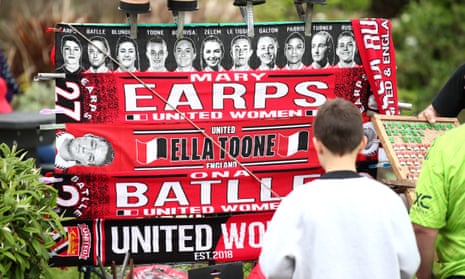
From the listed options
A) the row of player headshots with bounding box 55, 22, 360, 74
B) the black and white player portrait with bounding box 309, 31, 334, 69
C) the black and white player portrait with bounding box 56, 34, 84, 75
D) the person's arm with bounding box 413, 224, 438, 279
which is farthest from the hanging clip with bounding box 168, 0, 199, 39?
the person's arm with bounding box 413, 224, 438, 279

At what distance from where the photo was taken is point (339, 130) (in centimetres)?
369

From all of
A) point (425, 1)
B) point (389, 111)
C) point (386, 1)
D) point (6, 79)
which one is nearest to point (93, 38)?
point (389, 111)

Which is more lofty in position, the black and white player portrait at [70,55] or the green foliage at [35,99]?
the black and white player portrait at [70,55]

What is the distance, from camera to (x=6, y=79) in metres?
8.95

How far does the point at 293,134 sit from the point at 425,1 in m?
8.93

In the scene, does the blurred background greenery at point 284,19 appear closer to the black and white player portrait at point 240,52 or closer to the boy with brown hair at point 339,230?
the black and white player portrait at point 240,52

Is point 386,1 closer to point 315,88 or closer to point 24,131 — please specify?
point 24,131

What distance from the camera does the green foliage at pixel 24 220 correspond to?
4.54m

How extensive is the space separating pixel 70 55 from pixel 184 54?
26.3 inches

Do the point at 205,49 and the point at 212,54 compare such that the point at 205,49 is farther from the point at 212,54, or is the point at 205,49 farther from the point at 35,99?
the point at 35,99

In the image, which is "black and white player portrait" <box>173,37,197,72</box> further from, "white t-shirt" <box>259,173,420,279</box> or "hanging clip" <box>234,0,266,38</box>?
"white t-shirt" <box>259,173,420,279</box>

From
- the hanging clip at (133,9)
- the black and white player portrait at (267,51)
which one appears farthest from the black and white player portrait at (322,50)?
the hanging clip at (133,9)

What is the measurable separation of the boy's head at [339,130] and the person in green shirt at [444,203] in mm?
549

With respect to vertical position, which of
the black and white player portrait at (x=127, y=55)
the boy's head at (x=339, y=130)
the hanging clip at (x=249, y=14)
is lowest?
the boy's head at (x=339, y=130)
